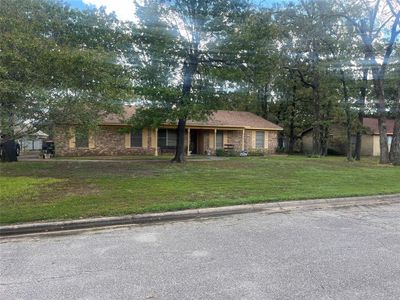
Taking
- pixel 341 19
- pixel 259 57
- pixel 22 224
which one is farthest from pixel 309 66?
pixel 22 224

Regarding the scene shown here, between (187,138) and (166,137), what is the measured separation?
5.91 feet

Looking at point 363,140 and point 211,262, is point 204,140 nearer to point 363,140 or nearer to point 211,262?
point 363,140

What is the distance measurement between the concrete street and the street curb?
35cm

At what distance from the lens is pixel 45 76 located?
30.9ft

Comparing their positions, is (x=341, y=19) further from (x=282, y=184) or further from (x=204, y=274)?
(x=204, y=274)

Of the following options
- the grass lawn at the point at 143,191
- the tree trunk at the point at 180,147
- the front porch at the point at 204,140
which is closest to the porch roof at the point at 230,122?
the front porch at the point at 204,140

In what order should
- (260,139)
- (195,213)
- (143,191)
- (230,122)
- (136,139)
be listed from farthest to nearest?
(260,139) < (230,122) < (136,139) < (143,191) < (195,213)


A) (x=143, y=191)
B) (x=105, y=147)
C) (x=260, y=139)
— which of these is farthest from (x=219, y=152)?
(x=143, y=191)

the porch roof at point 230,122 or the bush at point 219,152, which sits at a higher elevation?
the porch roof at point 230,122

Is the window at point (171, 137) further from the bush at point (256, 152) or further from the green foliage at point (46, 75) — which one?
the green foliage at point (46, 75)

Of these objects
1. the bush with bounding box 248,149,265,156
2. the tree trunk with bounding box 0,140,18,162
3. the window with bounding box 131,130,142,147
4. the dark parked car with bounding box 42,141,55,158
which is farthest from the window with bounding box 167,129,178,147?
the tree trunk with bounding box 0,140,18,162

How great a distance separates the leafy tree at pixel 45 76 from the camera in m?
8.80

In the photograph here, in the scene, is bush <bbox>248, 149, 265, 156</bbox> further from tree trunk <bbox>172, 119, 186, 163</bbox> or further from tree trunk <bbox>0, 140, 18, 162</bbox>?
tree trunk <bbox>0, 140, 18, 162</bbox>

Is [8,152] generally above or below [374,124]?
below
